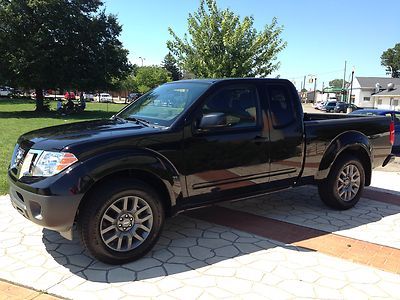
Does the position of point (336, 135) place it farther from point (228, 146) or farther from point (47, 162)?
point (47, 162)

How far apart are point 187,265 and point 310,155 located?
244 centimetres

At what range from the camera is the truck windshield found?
4664mm

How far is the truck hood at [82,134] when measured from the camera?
13.0 feet

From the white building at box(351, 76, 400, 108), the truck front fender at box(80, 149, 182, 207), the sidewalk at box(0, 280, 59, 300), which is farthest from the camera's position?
the white building at box(351, 76, 400, 108)

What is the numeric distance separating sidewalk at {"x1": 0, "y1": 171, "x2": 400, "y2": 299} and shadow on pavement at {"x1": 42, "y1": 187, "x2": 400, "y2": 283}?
1 cm

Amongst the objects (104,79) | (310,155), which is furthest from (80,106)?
(310,155)

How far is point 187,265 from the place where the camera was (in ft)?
13.7

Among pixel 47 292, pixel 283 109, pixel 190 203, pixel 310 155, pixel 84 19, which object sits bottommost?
pixel 47 292

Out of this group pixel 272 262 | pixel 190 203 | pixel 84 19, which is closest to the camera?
pixel 272 262

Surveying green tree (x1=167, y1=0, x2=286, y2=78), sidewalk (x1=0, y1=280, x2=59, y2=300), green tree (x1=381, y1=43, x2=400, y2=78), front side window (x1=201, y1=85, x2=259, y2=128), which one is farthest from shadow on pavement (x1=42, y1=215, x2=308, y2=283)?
green tree (x1=381, y1=43, x2=400, y2=78)

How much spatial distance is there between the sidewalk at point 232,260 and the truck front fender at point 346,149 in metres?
0.71

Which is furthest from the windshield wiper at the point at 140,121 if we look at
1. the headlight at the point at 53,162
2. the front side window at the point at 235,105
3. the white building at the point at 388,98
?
the white building at the point at 388,98

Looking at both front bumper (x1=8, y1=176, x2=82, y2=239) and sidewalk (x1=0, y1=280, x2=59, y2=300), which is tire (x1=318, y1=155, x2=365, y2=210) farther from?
sidewalk (x1=0, y1=280, x2=59, y2=300)

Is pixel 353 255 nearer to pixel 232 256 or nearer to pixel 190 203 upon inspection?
pixel 232 256
